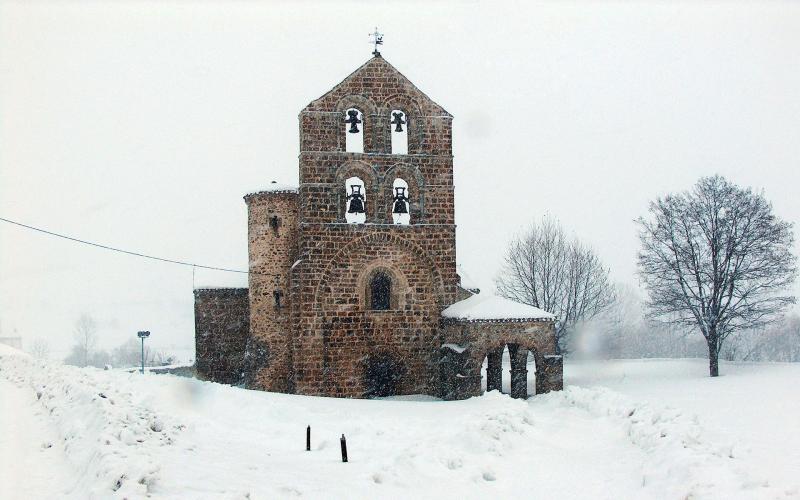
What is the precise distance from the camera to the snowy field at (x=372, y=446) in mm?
10523

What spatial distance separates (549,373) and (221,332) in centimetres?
1266

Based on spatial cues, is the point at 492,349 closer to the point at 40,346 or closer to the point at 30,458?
the point at 30,458

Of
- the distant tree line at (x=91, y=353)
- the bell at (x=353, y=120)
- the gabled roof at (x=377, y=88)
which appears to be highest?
the gabled roof at (x=377, y=88)

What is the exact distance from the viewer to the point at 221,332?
29.9m

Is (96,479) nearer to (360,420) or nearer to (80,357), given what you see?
(360,420)

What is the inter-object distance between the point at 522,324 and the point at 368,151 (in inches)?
323

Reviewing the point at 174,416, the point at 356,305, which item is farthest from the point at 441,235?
the point at 174,416

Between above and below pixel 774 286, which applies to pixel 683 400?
below

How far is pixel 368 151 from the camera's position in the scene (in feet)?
90.7

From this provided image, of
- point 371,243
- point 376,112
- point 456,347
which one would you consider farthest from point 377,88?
point 456,347

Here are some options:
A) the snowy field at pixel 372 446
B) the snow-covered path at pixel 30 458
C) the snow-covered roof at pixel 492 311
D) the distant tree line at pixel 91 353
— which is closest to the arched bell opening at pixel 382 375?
the snow-covered roof at pixel 492 311

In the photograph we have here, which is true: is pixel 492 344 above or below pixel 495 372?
above

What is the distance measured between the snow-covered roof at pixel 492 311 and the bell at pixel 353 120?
733cm

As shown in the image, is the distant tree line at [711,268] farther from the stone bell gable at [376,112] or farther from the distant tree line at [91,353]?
the distant tree line at [91,353]
